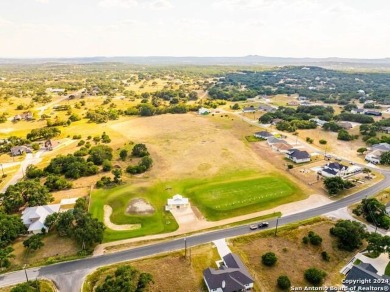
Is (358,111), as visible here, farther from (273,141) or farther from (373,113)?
(273,141)

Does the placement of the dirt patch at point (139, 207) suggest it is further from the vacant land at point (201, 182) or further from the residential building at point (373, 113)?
the residential building at point (373, 113)

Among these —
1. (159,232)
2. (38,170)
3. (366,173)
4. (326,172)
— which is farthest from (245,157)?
(38,170)

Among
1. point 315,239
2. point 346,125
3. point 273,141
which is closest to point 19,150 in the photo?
point 273,141

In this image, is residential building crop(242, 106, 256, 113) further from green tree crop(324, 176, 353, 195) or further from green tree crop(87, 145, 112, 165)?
green tree crop(324, 176, 353, 195)

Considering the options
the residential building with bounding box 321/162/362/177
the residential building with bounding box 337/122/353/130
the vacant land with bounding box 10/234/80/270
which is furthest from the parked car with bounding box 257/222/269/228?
the residential building with bounding box 337/122/353/130

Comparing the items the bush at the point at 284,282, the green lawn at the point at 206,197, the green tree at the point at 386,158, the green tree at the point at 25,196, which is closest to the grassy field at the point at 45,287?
the green lawn at the point at 206,197
